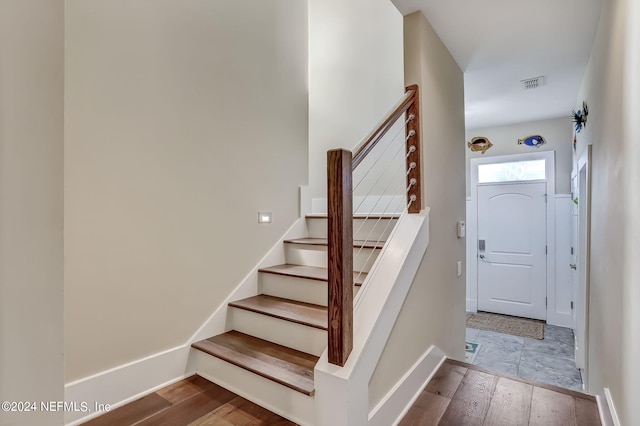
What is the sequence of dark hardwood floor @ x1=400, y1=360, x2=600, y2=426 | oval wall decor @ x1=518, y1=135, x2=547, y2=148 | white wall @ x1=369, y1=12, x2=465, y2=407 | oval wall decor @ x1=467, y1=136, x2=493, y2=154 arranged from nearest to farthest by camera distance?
dark hardwood floor @ x1=400, y1=360, x2=600, y2=426 → white wall @ x1=369, y1=12, x2=465, y2=407 → oval wall decor @ x1=518, y1=135, x2=547, y2=148 → oval wall decor @ x1=467, y1=136, x2=493, y2=154

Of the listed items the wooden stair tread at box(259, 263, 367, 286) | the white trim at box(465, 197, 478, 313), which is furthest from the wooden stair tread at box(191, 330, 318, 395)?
the white trim at box(465, 197, 478, 313)

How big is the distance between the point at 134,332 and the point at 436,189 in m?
2.05

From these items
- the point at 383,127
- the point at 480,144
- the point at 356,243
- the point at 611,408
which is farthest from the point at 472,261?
the point at 383,127

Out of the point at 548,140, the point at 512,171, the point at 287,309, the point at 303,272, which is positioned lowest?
the point at 287,309

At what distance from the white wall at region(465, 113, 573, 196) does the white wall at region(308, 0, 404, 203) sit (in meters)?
2.41

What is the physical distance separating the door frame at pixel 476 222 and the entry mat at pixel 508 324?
21 cm

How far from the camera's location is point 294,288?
2312mm

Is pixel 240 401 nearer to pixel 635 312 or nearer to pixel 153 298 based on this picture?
pixel 153 298

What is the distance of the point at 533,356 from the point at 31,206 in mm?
4646

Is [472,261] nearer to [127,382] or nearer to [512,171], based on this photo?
[512,171]

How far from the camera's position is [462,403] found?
176cm

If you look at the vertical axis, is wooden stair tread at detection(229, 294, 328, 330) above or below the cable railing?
below

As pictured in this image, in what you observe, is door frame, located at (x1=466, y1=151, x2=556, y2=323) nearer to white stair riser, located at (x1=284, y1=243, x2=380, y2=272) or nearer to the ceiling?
the ceiling

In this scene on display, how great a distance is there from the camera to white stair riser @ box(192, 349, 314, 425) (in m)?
1.54
